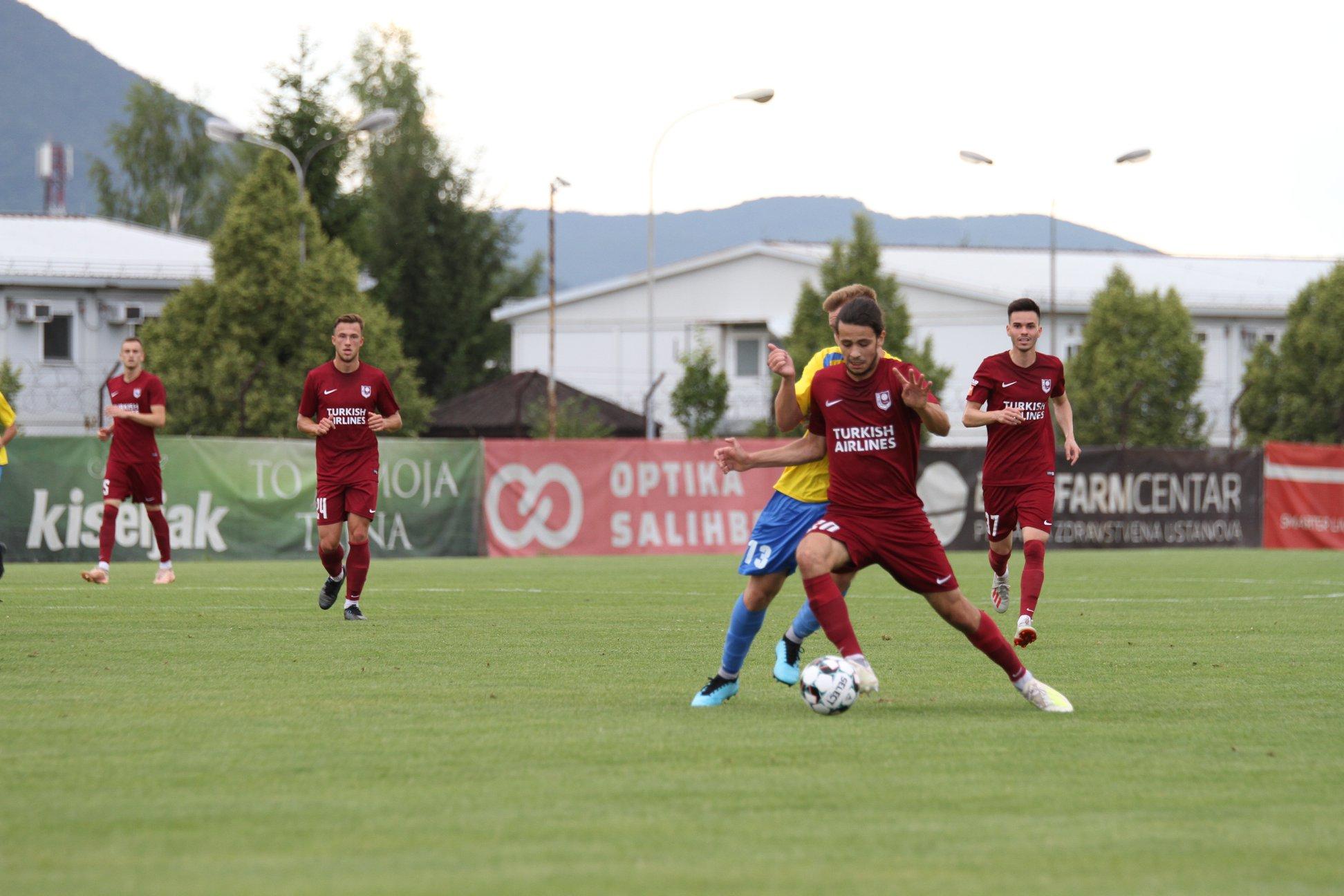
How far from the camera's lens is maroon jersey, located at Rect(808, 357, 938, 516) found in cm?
743

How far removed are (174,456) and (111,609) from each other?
1032cm

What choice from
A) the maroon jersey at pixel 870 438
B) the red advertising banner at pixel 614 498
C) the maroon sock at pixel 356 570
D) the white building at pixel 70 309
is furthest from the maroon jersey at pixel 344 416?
the white building at pixel 70 309

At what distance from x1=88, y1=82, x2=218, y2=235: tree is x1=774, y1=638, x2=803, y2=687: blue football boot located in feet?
236

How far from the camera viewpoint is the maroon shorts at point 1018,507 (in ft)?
39.9

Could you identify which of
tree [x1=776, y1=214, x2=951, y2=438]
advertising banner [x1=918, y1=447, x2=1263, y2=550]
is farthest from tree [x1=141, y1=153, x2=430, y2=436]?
tree [x1=776, y1=214, x2=951, y2=438]

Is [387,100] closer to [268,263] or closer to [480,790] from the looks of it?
[268,263]

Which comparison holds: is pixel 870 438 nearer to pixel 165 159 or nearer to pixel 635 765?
pixel 635 765

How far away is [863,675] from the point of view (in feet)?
23.8

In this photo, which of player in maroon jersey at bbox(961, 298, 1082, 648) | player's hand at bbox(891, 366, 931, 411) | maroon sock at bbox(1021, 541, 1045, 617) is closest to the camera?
player's hand at bbox(891, 366, 931, 411)

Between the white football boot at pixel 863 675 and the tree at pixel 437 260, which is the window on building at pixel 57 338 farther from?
the white football boot at pixel 863 675

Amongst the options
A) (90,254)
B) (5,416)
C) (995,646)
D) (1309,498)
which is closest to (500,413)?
(90,254)

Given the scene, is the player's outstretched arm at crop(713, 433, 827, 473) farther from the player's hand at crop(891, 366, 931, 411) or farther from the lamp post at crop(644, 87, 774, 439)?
the lamp post at crop(644, 87, 774, 439)

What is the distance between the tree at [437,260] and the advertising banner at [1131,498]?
41.5 meters

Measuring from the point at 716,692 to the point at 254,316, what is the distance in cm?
2801
